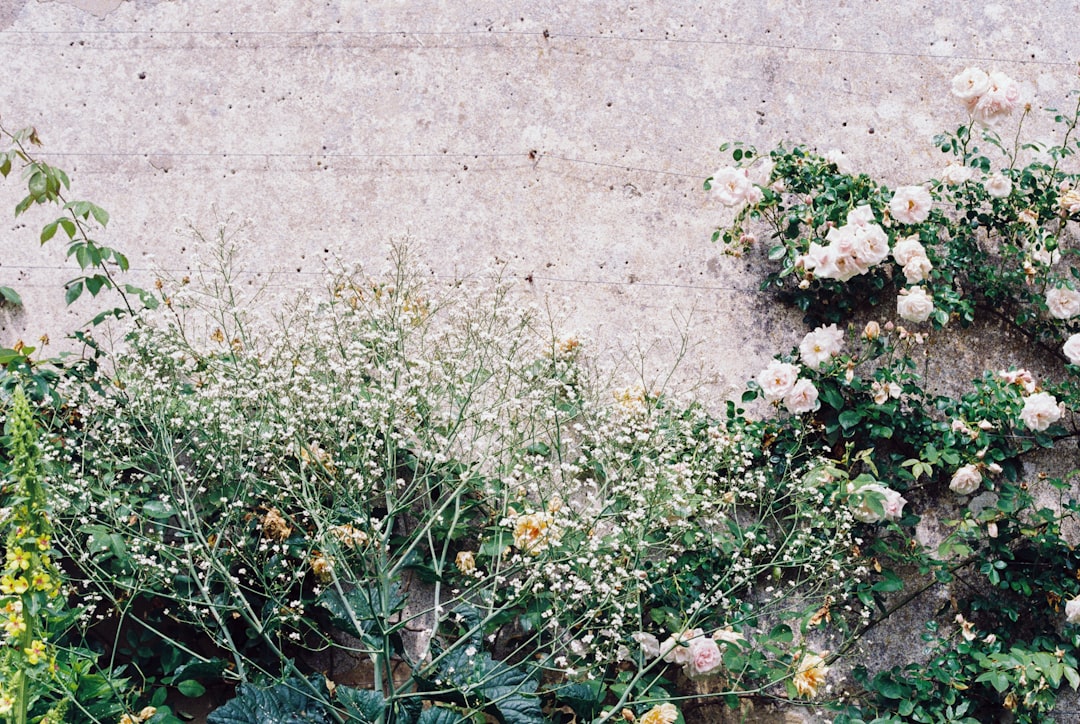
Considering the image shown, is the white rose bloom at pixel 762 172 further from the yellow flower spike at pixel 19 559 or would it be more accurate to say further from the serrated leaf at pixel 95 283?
the yellow flower spike at pixel 19 559

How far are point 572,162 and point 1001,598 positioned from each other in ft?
6.24

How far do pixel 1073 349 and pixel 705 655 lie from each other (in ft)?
4.76

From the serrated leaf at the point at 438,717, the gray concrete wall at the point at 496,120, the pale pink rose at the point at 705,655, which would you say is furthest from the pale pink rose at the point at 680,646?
the gray concrete wall at the point at 496,120

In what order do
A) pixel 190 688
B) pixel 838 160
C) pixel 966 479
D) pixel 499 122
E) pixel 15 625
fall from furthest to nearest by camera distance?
1. pixel 499 122
2. pixel 838 160
3. pixel 966 479
4. pixel 190 688
5. pixel 15 625

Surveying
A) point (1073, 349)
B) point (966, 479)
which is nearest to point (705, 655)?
point (966, 479)

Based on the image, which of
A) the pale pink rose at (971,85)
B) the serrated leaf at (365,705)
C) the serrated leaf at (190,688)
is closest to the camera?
the serrated leaf at (365,705)

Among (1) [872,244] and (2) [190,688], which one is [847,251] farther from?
(2) [190,688]

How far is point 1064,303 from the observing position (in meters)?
3.09

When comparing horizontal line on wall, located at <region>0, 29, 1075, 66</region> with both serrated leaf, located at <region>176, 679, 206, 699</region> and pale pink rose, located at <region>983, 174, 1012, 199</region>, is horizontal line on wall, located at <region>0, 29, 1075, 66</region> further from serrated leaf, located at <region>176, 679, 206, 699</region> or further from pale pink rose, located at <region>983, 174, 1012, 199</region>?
serrated leaf, located at <region>176, 679, 206, 699</region>

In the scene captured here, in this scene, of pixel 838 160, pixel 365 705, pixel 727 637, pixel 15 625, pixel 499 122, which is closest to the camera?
pixel 15 625

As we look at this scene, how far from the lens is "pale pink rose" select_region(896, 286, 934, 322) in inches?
116

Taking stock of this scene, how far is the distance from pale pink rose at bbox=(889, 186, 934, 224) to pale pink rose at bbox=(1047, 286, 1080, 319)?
50cm

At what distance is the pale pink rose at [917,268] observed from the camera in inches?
117

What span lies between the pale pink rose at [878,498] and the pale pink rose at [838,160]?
3.34 feet
